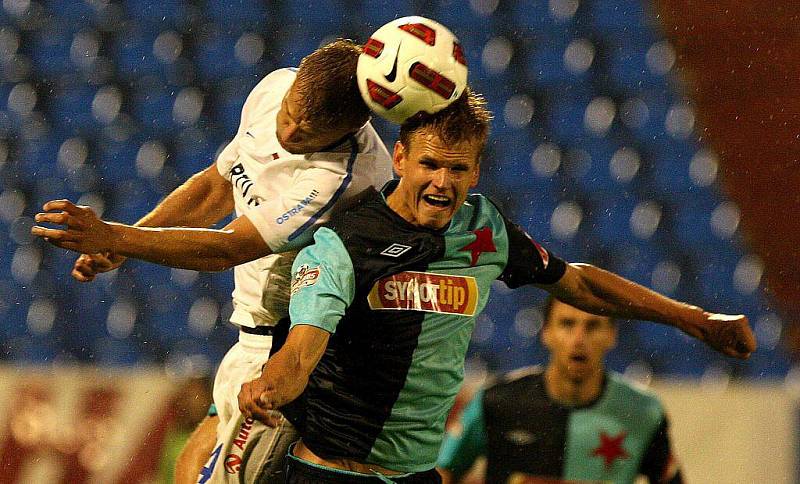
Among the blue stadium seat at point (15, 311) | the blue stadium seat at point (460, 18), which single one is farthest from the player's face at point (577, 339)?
the blue stadium seat at point (15, 311)

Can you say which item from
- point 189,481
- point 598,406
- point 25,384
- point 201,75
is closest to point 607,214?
point 598,406

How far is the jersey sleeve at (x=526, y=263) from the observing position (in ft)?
9.70

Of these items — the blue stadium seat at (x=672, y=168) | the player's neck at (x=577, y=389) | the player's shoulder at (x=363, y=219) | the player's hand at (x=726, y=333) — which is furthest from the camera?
the blue stadium seat at (x=672, y=168)

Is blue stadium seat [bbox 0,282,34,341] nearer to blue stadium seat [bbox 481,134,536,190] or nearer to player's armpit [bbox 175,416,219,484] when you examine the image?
blue stadium seat [bbox 481,134,536,190]

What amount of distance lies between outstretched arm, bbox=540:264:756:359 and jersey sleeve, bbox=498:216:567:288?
43 mm

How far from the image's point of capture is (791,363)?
5.38 m

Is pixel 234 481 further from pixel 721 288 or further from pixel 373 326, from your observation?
pixel 721 288

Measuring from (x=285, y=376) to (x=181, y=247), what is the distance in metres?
0.44

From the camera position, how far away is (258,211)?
9.37 ft

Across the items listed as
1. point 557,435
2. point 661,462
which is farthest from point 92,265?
point 661,462

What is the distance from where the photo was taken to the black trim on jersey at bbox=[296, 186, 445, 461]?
275 cm

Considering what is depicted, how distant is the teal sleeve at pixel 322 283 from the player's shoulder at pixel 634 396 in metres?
2.01

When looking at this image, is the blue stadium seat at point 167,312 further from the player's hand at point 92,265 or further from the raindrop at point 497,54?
the player's hand at point 92,265

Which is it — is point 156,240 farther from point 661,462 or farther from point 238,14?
point 238,14
